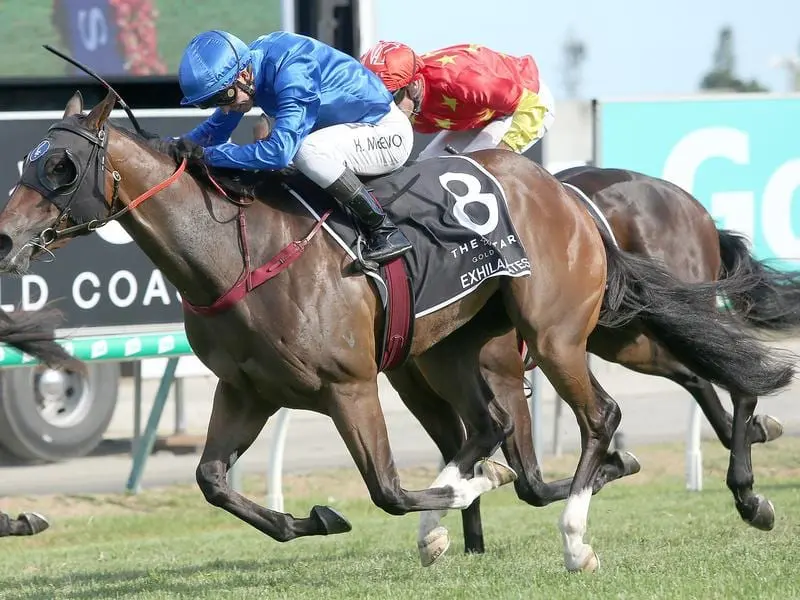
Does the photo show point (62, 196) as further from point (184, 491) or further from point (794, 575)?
point (184, 491)

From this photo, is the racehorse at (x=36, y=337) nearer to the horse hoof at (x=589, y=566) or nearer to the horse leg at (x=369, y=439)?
the horse leg at (x=369, y=439)

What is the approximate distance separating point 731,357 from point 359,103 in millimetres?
2003

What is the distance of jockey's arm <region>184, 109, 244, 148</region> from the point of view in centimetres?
520

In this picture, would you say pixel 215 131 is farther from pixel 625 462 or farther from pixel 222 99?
pixel 625 462

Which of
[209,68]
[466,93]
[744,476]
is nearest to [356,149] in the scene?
[209,68]

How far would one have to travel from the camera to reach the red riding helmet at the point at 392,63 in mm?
5590

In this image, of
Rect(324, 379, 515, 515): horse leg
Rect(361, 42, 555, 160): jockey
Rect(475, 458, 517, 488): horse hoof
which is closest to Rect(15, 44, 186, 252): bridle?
Rect(324, 379, 515, 515): horse leg

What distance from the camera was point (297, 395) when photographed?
191 inches

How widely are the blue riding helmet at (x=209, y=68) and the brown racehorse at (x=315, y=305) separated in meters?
0.24

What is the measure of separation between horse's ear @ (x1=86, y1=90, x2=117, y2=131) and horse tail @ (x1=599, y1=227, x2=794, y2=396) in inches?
84.9

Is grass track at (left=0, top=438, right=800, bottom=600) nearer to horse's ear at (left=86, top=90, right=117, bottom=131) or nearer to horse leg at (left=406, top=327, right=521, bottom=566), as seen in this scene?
horse leg at (left=406, top=327, right=521, bottom=566)

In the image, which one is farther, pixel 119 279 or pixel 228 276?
pixel 119 279

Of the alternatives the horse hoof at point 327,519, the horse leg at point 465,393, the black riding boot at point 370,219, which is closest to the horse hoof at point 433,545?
the horse leg at point 465,393

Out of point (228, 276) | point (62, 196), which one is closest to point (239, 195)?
point (228, 276)
